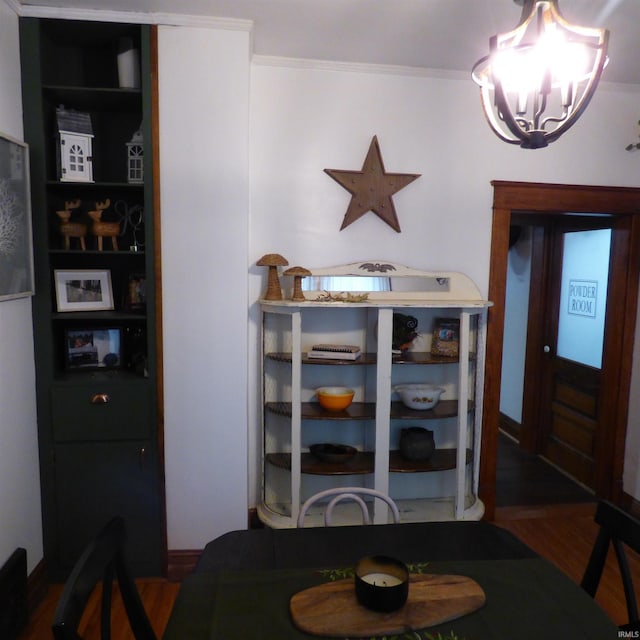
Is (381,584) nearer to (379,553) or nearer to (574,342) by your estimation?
(379,553)

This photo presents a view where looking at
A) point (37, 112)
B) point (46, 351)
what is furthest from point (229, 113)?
point (46, 351)

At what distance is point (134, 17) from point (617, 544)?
2.76 metres

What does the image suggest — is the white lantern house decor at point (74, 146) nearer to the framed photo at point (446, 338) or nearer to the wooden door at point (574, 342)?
the framed photo at point (446, 338)

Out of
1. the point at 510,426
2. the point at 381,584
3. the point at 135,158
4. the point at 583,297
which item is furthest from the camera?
the point at 510,426

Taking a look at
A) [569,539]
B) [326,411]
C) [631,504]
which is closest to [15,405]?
[326,411]

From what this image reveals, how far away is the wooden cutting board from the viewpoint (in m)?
1.19

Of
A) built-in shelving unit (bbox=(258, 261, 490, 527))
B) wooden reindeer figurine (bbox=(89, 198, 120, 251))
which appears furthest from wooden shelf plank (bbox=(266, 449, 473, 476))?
wooden reindeer figurine (bbox=(89, 198, 120, 251))

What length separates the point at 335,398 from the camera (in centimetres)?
276

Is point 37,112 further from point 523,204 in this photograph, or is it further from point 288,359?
point 523,204

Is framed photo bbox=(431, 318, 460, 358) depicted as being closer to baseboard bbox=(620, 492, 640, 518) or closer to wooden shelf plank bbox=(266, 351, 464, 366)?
wooden shelf plank bbox=(266, 351, 464, 366)

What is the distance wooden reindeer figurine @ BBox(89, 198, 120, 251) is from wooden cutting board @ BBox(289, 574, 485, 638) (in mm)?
1912

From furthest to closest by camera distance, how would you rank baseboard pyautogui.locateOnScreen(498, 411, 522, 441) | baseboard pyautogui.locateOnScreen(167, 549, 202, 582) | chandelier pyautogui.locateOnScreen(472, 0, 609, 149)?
baseboard pyautogui.locateOnScreen(498, 411, 522, 441), baseboard pyautogui.locateOnScreen(167, 549, 202, 582), chandelier pyautogui.locateOnScreen(472, 0, 609, 149)

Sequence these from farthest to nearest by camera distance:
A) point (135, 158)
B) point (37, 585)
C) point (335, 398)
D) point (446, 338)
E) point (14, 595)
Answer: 1. point (446, 338)
2. point (335, 398)
3. point (135, 158)
4. point (37, 585)
5. point (14, 595)

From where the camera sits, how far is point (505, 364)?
493cm
